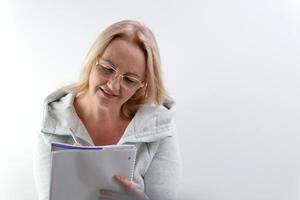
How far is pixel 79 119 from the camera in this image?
1171 millimetres

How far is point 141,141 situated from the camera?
118 centimetres

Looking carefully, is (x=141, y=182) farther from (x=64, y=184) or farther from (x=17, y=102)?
(x=17, y=102)

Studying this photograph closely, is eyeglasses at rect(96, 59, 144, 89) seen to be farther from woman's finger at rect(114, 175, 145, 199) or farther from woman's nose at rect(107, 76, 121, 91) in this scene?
woman's finger at rect(114, 175, 145, 199)

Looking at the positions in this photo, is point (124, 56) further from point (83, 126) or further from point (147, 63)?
point (83, 126)

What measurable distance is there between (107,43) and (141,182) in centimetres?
38

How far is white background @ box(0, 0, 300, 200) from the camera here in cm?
157

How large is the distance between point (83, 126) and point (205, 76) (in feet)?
2.27

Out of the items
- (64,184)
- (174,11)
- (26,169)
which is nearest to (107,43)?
(64,184)

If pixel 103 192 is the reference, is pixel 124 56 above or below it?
above

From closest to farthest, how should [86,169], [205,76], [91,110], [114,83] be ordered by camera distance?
[86,169]
[114,83]
[91,110]
[205,76]

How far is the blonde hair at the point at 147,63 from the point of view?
1.12 metres

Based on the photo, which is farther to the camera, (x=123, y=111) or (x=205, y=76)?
(x=205, y=76)

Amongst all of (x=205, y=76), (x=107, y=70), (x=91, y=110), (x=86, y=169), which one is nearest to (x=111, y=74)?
(x=107, y=70)

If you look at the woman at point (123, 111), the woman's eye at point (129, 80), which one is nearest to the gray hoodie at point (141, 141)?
the woman at point (123, 111)
